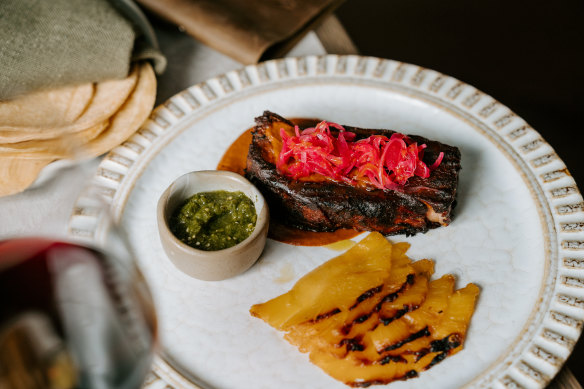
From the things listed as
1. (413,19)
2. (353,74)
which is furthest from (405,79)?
(413,19)

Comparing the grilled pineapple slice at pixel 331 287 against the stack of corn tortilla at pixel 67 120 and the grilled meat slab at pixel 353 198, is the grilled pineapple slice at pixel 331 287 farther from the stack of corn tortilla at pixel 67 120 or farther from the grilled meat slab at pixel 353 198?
the stack of corn tortilla at pixel 67 120

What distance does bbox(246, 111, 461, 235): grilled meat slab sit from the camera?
2.78 m

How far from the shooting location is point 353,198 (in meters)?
2.79

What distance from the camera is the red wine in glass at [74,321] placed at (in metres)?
1.13

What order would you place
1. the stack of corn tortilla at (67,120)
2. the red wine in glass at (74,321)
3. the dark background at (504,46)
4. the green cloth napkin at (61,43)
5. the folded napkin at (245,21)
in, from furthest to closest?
the dark background at (504,46)
the folded napkin at (245,21)
the green cloth napkin at (61,43)
the stack of corn tortilla at (67,120)
the red wine in glass at (74,321)

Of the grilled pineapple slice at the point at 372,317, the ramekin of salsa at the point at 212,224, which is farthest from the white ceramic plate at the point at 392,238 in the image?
the ramekin of salsa at the point at 212,224

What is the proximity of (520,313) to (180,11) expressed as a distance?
2953mm

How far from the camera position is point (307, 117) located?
346 centimetres

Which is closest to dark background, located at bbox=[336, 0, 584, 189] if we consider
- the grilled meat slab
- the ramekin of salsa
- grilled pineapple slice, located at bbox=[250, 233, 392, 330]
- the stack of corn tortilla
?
the grilled meat slab

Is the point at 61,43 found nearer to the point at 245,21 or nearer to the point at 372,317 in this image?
the point at 245,21

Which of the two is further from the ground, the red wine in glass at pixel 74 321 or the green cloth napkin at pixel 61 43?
the red wine in glass at pixel 74 321

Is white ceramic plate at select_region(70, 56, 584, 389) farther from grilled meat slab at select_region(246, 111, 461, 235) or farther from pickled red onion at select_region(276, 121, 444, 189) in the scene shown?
pickled red onion at select_region(276, 121, 444, 189)

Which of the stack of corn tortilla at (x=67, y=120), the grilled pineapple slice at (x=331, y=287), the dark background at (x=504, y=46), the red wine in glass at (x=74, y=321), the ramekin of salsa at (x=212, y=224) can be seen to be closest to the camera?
the red wine in glass at (x=74, y=321)

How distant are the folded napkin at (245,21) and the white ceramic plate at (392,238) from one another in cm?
18
